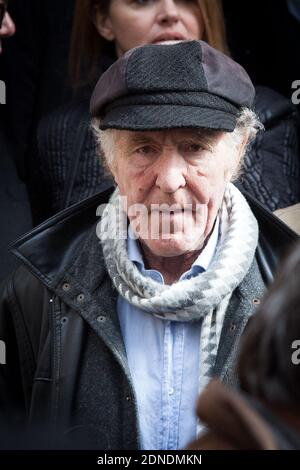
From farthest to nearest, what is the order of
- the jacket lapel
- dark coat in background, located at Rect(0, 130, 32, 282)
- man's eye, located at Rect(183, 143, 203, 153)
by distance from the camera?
1. dark coat in background, located at Rect(0, 130, 32, 282)
2. man's eye, located at Rect(183, 143, 203, 153)
3. the jacket lapel

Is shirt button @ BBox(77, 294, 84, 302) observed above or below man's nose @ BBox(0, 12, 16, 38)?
below

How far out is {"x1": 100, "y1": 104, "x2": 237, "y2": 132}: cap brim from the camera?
2.35 m

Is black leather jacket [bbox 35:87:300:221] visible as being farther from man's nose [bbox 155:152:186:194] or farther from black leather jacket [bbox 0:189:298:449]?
man's nose [bbox 155:152:186:194]

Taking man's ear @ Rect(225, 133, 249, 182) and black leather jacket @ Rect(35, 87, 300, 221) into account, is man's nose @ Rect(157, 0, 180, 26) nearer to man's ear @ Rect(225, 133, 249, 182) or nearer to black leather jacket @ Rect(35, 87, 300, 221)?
black leather jacket @ Rect(35, 87, 300, 221)

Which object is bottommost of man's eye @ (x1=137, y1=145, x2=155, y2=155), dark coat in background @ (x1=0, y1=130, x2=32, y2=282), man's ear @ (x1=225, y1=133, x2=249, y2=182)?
dark coat in background @ (x1=0, y1=130, x2=32, y2=282)

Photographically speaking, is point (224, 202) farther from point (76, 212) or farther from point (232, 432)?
point (232, 432)

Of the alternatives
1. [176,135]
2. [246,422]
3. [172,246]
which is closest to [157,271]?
[172,246]

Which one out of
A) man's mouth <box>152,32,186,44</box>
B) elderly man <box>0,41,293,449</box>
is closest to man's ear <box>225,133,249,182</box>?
elderly man <box>0,41,293,449</box>

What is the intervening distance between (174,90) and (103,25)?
43.8 inches

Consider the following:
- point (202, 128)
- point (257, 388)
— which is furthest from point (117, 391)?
point (257, 388)

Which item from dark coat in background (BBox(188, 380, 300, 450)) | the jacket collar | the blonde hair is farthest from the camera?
the blonde hair

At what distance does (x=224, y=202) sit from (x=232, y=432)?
125 centimetres

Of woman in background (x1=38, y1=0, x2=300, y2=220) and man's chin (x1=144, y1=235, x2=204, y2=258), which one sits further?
woman in background (x1=38, y1=0, x2=300, y2=220)

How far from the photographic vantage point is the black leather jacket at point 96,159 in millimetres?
3170
